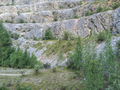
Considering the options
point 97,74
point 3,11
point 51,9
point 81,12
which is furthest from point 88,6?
point 3,11

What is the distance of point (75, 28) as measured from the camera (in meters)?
36.9

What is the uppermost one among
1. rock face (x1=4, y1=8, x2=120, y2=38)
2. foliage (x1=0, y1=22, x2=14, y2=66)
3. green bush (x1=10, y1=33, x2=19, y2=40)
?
rock face (x1=4, y1=8, x2=120, y2=38)

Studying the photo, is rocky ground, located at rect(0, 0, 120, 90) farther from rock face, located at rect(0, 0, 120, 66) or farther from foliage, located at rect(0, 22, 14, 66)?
foliage, located at rect(0, 22, 14, 66)

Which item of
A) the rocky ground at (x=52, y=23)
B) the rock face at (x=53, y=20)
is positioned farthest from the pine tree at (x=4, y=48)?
the rock face at (x=53, y=20)

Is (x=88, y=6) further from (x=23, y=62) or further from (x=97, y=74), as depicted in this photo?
(x=97, y=74)

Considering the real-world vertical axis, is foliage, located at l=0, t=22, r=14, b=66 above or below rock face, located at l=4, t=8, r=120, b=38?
below

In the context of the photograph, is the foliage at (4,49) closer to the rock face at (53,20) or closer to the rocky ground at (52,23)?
the rocky ground at (52,23)

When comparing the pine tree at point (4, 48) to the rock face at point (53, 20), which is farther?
the rock face at point (53, 20)

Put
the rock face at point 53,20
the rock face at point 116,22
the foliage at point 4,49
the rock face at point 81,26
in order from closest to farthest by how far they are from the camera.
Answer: the foliage at point 4,49, the rock face at point 116,22, the rock face at point 81,26, the rock face at point 53,20

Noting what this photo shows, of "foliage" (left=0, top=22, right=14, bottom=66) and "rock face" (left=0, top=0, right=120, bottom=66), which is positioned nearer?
"foliage" (left=0, top=22, right=14, bottom=66)

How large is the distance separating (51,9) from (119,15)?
43.6 meters

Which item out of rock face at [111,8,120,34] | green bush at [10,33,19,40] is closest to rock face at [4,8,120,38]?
rock face at [111,8,120,34]

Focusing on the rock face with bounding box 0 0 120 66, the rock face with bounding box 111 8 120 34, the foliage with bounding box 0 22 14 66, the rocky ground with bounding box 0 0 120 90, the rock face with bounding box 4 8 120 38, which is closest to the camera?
the foliage with bounding box 0 22 14 66

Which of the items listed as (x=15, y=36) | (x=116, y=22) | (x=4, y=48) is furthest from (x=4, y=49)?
(x=116, y=22)
